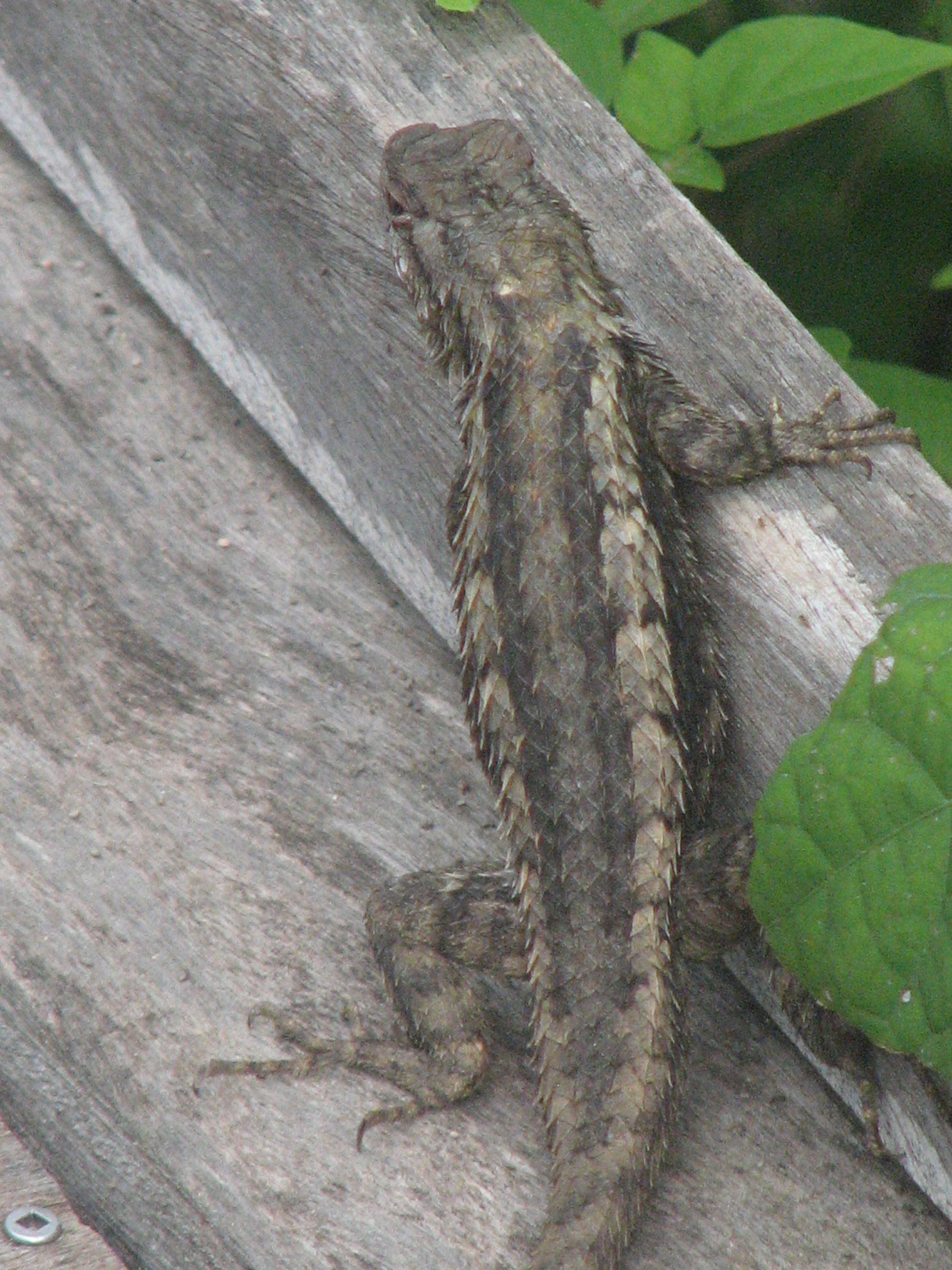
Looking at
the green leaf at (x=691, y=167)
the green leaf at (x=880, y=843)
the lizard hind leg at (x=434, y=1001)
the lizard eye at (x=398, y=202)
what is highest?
the lizard eye at (x=398, y=202)

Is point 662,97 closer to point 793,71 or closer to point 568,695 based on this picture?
point 793,71

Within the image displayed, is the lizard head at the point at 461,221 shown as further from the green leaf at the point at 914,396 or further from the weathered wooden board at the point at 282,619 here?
the green leaf at the point at 914,396

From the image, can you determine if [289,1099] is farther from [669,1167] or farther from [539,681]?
[539,681]

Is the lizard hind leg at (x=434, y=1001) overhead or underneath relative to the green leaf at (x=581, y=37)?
underneath

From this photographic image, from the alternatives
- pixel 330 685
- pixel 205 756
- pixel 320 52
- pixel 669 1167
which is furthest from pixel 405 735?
pixel 320 52

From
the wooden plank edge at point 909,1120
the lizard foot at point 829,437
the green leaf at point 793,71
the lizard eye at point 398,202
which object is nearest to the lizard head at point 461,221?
the lizard eye at point 398,202

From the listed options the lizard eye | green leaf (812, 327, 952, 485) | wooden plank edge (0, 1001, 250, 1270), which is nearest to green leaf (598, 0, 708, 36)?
the lizard eye

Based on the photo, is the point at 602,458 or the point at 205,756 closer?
the point at 602,458
